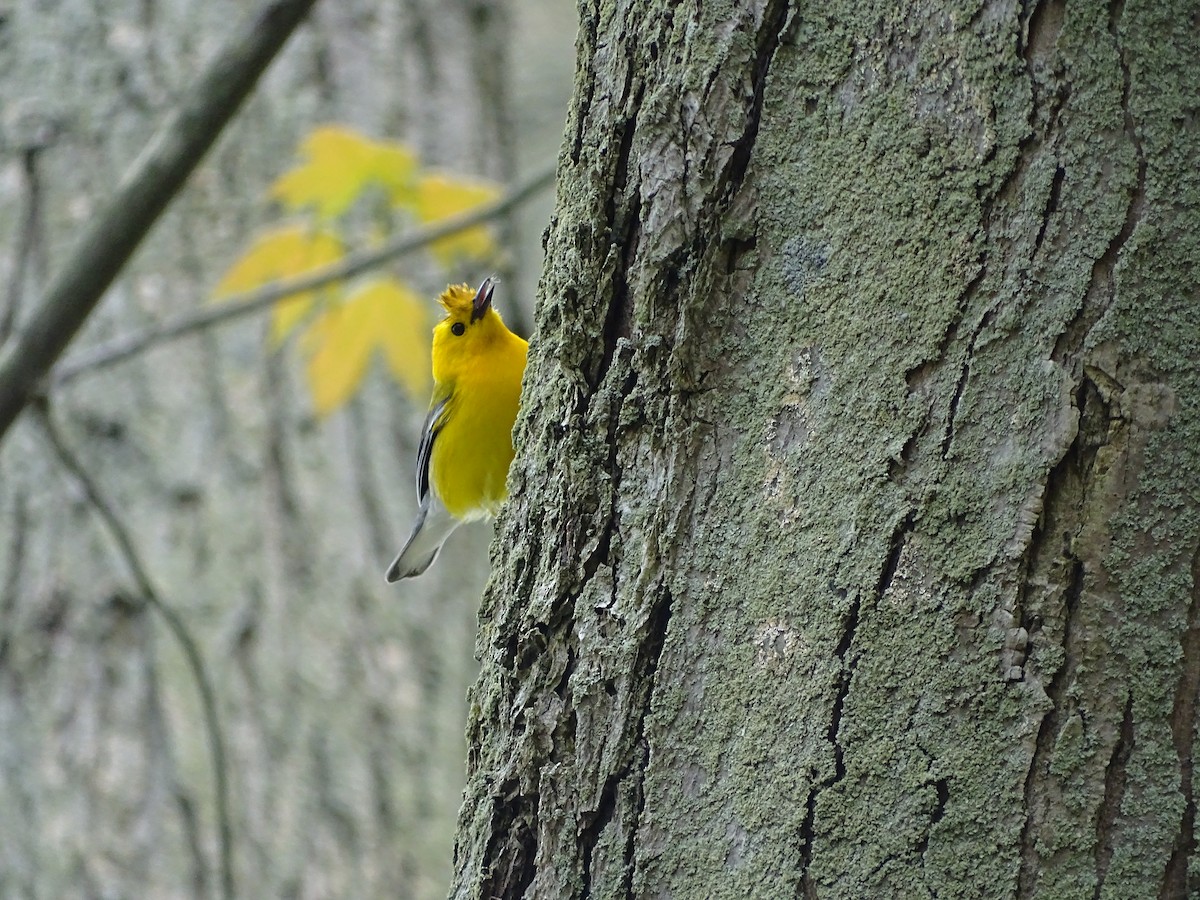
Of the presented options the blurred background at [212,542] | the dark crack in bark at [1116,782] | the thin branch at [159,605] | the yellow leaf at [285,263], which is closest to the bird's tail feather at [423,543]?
the blurred background at [212,542]

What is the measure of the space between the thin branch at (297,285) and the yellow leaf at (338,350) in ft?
0.69

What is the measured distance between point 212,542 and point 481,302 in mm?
1051

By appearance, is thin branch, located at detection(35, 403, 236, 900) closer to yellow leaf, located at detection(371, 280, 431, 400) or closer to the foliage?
the foliage

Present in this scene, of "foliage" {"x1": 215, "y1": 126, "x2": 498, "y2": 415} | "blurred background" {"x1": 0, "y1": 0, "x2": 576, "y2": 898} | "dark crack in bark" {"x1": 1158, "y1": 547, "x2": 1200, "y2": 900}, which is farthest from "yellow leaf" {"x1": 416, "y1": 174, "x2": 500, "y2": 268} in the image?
"dark crack in bark" {"x1": 1158, "y1": 547, "x2": 1200, "y2": 900}

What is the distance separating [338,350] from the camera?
282cm

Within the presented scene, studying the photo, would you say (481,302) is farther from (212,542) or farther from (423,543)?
(212,542)

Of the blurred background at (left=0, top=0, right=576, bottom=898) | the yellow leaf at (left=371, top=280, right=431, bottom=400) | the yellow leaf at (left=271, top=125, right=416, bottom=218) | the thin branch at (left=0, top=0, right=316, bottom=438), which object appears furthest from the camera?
the blurred background at (left=0, top=0, right=576, bottom=898)

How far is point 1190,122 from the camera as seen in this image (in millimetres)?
938

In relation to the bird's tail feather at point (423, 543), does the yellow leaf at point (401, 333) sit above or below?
above

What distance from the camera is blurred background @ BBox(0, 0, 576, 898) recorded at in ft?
10.5

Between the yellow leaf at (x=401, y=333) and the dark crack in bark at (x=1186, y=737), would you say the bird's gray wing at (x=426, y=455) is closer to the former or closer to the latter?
the yellow leaf at (x=401, y=333)

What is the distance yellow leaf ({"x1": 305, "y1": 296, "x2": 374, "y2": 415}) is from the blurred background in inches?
23.7

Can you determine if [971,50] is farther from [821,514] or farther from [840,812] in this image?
[840,812]

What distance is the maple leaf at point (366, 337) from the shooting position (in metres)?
2.79
